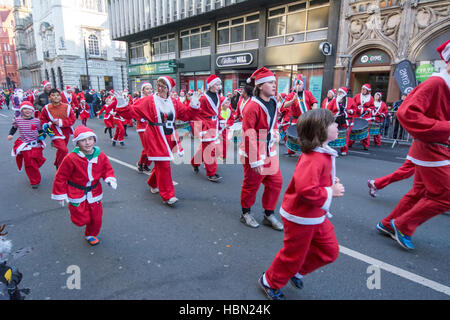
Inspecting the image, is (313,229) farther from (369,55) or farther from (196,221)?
(369,55)

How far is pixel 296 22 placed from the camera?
16.3m

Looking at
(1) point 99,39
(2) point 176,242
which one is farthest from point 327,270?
(1) point 99,39

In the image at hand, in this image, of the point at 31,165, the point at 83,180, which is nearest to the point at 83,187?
the point at 83,180

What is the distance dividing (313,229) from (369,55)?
45.1 ft

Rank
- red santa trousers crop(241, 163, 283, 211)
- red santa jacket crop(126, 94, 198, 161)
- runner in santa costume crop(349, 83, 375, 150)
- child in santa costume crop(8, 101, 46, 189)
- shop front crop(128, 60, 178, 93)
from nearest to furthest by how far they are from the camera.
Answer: red santa trousers crop(241, 163, 283, 211) → red santa jacket crop(126, 94, 198, 161) → child in santa costume crop(8, 101, 46, 189) → runner in santa costume crop(349, 83, 375, 150) → shop front crop(128, 60, 178, 93)

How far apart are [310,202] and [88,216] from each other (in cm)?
258

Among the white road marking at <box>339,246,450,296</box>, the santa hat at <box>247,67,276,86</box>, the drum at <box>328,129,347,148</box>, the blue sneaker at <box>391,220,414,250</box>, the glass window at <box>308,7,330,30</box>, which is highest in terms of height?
the glass window at <box>308,7,330,30</box>

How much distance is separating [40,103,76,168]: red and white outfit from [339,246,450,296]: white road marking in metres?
5.72

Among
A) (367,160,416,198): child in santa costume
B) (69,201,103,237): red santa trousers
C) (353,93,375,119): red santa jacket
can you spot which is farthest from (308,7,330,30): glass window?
(69,201,103,237): red santa trousers

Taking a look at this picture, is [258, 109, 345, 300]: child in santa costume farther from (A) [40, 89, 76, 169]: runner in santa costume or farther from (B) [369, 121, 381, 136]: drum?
(B) [369, 121, 381, 136]: drum

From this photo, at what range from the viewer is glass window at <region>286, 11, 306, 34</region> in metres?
15.9

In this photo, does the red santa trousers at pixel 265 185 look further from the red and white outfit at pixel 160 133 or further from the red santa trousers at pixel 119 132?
the red santa trousers at pixel 119 132

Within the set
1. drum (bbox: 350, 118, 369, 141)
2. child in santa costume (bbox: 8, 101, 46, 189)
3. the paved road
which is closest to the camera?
the paved road

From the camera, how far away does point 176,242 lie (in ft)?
11.4
